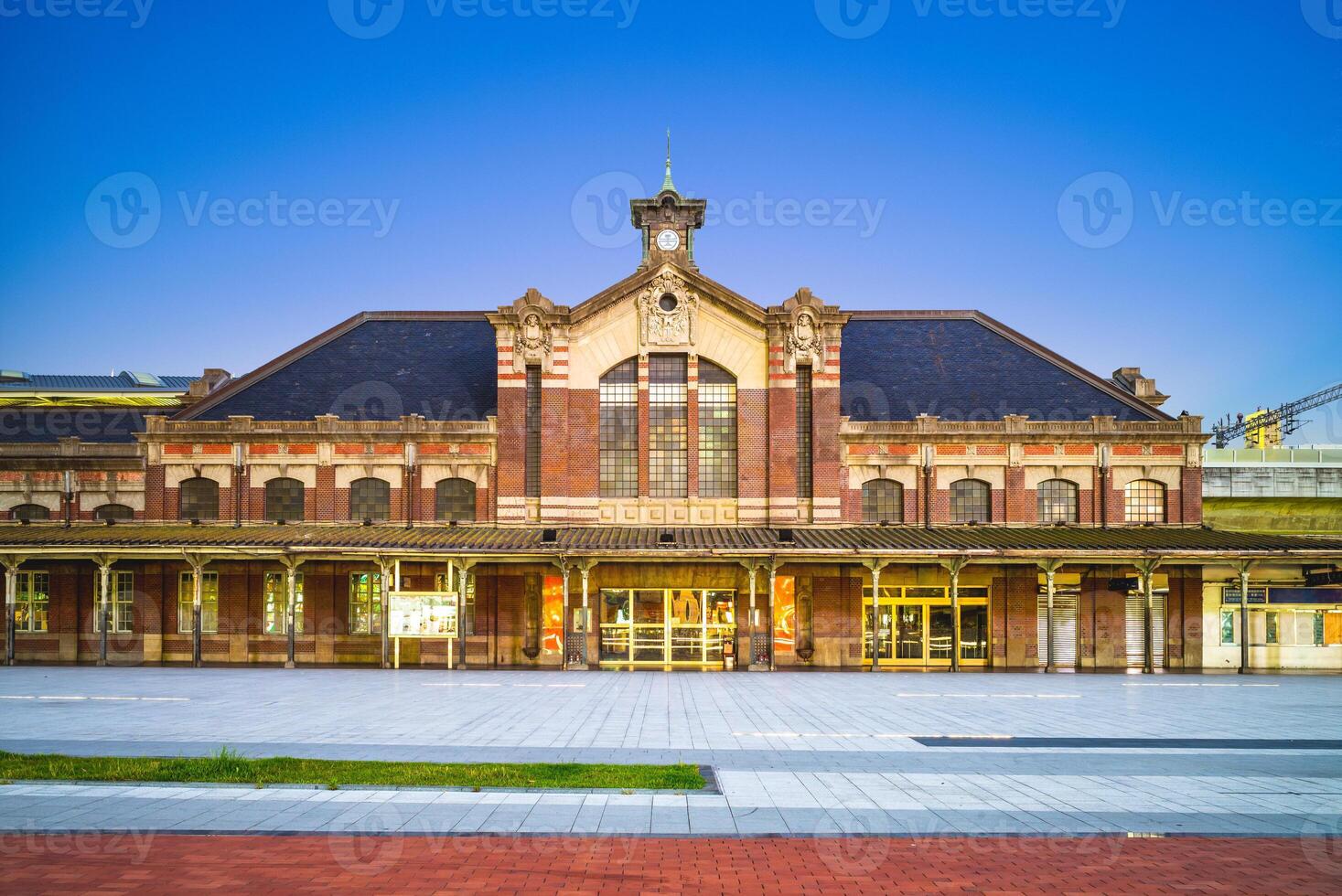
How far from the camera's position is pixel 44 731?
1752 centimetres

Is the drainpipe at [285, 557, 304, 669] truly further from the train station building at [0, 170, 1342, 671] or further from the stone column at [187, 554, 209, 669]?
the stone column at [187, 554, 209, 669]

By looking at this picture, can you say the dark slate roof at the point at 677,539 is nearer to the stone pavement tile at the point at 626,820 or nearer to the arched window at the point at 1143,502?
the arched window at the point at 1143,502

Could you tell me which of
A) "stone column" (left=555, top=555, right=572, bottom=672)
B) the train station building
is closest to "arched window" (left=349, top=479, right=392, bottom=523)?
the train station building

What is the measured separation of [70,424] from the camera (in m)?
40.3

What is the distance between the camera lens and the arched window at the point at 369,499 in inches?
1403

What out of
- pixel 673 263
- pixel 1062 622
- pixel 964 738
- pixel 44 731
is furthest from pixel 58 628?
pixel 1062 622

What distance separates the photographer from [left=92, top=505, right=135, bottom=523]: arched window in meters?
36.1

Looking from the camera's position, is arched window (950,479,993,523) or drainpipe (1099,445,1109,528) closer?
drainpipe (1099,445,1109,528)

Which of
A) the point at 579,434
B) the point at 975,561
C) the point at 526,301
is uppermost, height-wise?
the point at 526,301

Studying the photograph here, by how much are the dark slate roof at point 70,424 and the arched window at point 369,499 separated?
9.61 meters

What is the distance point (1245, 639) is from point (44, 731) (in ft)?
111

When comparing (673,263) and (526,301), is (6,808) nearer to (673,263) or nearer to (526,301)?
(526,301)

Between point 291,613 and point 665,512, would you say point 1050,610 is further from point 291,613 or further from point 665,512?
point 291,613

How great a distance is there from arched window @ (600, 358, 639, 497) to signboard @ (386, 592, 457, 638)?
24.6 ft
